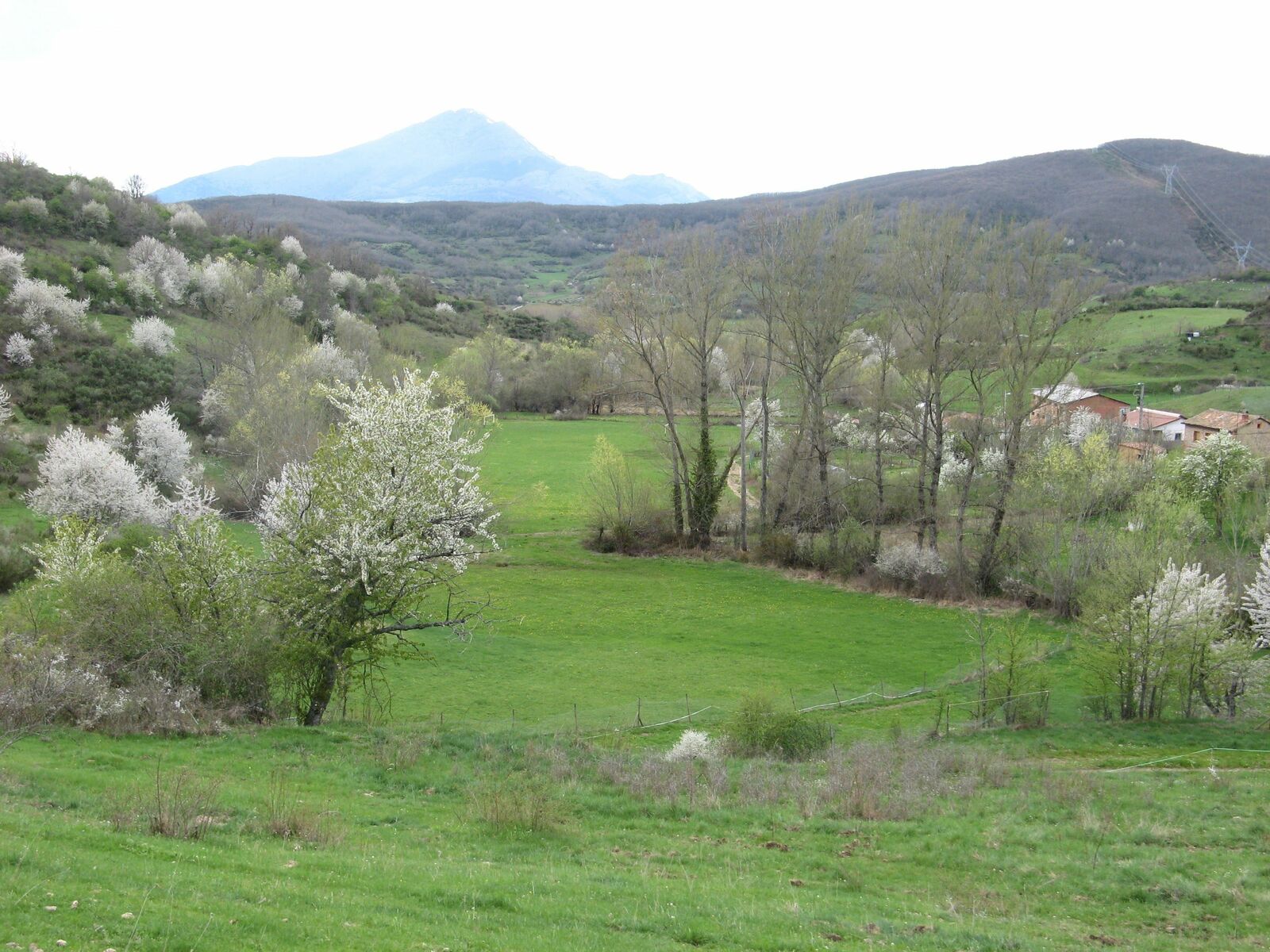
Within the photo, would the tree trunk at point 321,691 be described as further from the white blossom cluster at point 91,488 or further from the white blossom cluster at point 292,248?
the white blossom cluster at point 292,248

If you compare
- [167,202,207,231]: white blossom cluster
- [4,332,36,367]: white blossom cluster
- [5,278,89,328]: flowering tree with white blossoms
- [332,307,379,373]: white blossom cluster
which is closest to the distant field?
[332,307,379,373]: white blossom cluster

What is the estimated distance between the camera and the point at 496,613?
38000 millimetres

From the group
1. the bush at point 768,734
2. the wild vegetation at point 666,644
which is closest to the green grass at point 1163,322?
the wild vegetation at point 666,644

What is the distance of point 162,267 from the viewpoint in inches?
3526

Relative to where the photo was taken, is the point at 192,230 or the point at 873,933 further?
the point at 192,230

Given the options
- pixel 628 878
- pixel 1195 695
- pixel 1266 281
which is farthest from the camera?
pixel 1266 281

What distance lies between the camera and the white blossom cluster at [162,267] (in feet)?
285

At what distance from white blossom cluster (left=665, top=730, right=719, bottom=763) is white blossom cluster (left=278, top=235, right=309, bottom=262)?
112 meters

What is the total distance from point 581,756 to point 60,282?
81.3m

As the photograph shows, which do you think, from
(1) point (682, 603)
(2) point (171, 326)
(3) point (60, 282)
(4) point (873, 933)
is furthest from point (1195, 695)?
(3) point (60, 282)

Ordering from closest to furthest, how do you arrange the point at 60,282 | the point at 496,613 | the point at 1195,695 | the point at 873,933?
the point at 873,933 → the point at 1195,695 → the point at 496,613 → the point at 60,282

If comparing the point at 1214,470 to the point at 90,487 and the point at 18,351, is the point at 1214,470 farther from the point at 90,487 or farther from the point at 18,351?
the point at 18,351

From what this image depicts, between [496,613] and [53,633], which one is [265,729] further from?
[496,613]

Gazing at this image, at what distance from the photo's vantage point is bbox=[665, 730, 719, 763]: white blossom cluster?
18.6 meters
